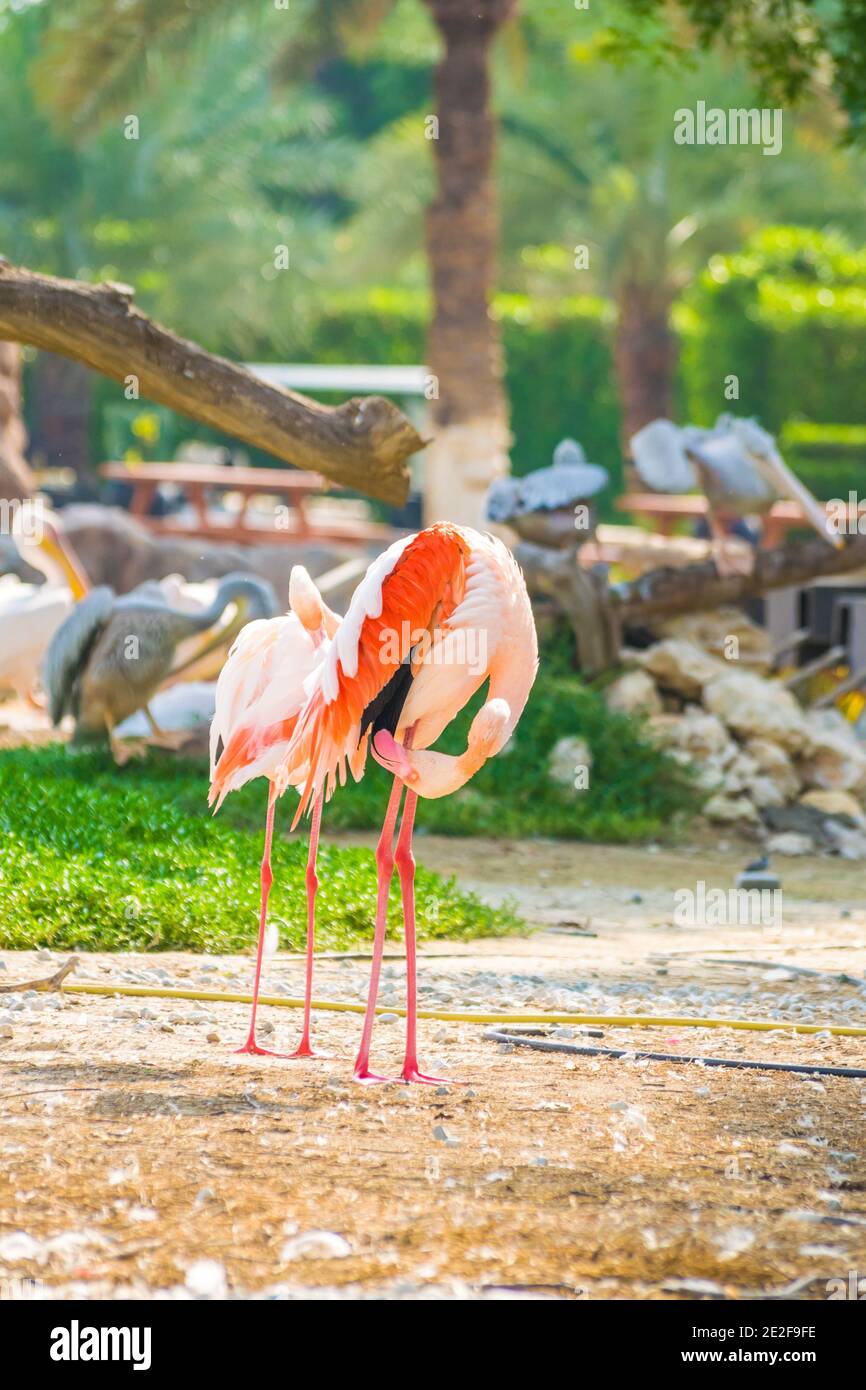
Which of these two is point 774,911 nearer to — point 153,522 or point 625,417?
point 153,522

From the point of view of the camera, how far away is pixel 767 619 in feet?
43.9

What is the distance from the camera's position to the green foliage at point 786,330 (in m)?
25.4

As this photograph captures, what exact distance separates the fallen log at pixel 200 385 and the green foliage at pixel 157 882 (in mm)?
1705

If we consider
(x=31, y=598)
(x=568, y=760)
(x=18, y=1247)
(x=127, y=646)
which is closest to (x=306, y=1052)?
(x=18, y=1247)

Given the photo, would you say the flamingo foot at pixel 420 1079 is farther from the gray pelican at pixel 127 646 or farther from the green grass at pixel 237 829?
the gray pelican at pixel 127 646

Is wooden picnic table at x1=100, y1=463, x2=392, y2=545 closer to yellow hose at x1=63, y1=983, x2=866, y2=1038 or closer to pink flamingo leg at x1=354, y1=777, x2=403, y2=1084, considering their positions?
yellow hose at x1=63, y1=983, x2=866, y2=1038

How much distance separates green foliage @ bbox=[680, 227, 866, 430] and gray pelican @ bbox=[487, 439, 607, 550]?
14.7 m

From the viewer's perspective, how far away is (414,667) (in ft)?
16.6

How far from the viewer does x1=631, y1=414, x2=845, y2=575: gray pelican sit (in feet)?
39.9

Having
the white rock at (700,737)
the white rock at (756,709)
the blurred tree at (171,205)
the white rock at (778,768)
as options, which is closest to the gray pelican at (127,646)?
the white rock at (700,737)

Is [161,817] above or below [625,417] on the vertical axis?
below

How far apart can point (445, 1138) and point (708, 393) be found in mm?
Answer: 23245

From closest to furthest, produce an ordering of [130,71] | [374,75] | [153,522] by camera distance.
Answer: [130,71]
[153,522]
[374,75]
